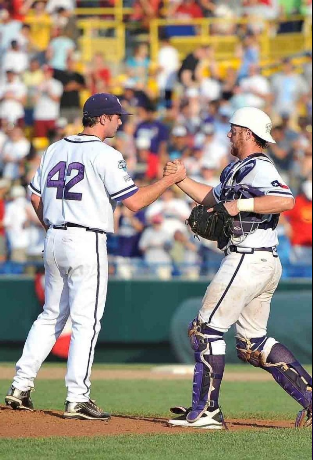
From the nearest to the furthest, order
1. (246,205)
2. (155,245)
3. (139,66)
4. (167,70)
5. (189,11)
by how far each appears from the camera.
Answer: (246,205) < (155,245) < (167,70) < (139,66) < (189,11)

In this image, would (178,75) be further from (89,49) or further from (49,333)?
(49,333)

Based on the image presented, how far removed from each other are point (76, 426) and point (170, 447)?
3.21 feet

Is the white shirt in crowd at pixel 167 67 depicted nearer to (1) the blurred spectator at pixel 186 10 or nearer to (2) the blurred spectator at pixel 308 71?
(1) the blurred spectator at pixel 186 10

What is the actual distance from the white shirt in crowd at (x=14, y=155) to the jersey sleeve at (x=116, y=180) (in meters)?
10.2

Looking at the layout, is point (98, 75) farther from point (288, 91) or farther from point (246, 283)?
point (246, 283)

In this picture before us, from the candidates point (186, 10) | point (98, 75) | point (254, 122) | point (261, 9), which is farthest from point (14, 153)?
point (254, 122)

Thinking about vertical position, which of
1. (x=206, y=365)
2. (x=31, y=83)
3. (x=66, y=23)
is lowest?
(x=206, y=365)

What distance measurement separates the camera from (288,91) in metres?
17.5

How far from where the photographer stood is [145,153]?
656 inches

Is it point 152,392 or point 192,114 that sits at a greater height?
point 192,114

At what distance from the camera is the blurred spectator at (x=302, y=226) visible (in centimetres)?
1396

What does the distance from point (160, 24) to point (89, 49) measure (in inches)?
→ 63.4

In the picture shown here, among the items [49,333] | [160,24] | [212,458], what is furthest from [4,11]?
[212,458]

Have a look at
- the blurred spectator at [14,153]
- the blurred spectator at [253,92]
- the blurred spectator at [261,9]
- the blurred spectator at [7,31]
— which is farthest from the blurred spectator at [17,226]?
the blurred spectator at [261,9]
